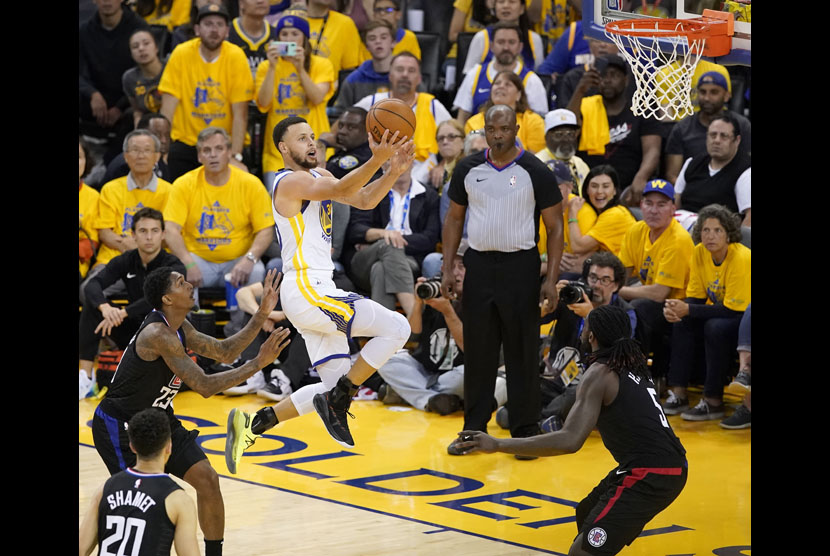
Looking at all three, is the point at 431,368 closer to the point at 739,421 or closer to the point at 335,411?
the point at 739,421

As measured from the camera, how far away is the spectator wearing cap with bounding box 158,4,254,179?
38.7 ft

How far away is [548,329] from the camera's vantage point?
10.0m

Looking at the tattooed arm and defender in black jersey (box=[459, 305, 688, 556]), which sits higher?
the tattooed arm

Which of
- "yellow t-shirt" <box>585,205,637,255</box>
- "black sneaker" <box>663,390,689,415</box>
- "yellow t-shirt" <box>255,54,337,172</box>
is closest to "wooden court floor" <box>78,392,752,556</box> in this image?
"black sneaker" <box>663,390,689,415</box>

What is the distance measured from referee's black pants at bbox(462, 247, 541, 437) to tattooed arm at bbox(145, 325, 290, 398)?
2.89 metres

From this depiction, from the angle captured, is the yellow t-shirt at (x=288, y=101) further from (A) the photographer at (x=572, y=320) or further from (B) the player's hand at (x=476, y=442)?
(B) the player's hand at (x=476, y=442)

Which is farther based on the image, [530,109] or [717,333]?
[530,109]

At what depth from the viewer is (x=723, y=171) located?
405 inches

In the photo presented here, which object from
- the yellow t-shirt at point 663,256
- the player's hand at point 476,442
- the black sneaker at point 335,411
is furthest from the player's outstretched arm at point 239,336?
the yellow t-shirt at point 663,256

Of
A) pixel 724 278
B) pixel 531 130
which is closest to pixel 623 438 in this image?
pixel 724 278

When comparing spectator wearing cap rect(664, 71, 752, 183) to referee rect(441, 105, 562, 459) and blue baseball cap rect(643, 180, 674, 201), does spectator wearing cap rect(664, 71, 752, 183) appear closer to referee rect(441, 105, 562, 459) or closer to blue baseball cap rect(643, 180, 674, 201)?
blue baseball cap rect(643, 180, 674, 201)
